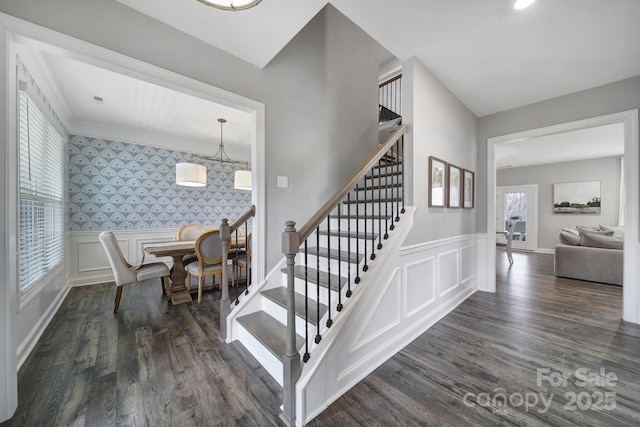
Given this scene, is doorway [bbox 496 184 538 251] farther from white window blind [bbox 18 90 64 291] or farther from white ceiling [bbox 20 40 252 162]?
white window blind [bbox 18 90 64 291]

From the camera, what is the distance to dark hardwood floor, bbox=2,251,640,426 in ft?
4.60

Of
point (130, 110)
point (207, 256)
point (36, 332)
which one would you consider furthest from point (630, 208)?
point (130, 110)

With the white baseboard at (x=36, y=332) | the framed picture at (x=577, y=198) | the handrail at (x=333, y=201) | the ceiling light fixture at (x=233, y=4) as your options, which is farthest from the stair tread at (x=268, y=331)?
the framed picture at (x=577, y=198)

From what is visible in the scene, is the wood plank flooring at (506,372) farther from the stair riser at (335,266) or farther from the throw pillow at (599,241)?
the throw pillow at (599,241)

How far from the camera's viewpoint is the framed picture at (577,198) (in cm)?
638

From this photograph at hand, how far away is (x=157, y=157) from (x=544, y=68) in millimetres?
5772

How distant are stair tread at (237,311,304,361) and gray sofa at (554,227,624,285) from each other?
516 centimetres

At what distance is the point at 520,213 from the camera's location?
7.59 meters

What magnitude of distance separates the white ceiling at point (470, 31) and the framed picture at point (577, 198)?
18.5 ft

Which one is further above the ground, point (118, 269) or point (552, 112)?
point (552, 112)

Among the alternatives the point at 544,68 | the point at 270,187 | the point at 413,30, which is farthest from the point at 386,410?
the point at 544,68

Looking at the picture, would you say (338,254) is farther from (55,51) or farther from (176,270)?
(176,270)

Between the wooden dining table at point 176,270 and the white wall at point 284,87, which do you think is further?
the wooden dining table at point 176,270

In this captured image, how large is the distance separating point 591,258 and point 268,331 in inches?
214
